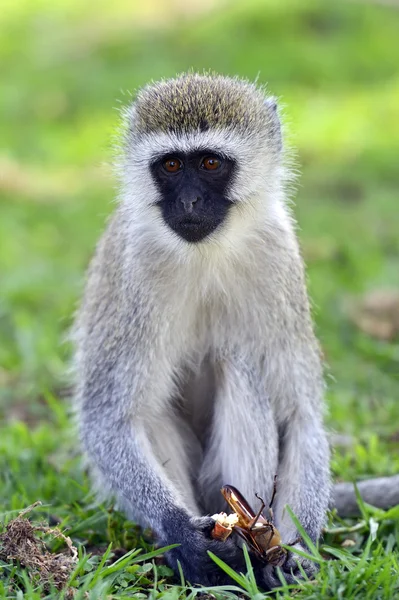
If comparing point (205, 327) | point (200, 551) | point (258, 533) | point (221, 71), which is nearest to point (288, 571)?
point (258, 533)

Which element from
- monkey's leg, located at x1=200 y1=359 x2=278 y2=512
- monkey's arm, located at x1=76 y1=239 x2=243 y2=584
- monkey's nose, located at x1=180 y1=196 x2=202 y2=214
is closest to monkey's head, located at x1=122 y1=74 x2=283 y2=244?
monkey's nose, located at x1=180 y1=196 x2=202 y2=214

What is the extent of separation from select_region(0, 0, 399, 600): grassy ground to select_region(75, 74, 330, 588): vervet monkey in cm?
37

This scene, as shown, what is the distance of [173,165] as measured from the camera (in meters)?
4.56

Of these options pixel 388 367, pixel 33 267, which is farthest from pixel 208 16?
pixel 388 367

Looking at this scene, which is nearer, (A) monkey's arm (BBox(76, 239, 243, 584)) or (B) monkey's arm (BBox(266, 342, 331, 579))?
(A) monkey's arm (BBox(76, 239, 243, 584))

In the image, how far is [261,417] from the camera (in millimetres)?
4660

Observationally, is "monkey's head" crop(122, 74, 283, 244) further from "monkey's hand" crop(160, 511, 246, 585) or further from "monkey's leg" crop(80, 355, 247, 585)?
"monkey's hand" crop(160, 511, 246, 585)

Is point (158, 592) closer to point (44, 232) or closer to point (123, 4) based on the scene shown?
point (44, 232)

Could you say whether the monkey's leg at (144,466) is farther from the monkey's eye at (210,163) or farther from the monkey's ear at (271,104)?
the monkey's ear at (271,104)

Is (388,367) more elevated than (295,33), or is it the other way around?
(295,33)

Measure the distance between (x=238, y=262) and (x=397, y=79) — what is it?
39.9 feet

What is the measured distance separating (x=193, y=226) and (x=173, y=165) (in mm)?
339

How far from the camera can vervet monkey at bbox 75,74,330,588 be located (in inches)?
180

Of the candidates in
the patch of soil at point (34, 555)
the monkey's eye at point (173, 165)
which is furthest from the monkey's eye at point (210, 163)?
the patch of soil at point (34, 555)
